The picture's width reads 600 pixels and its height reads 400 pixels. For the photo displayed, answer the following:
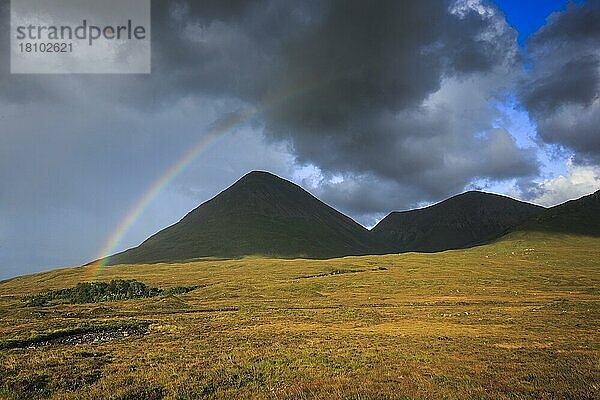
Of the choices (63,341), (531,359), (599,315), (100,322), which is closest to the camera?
(531,359)

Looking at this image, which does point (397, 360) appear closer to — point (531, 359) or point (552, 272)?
point (531, 359)

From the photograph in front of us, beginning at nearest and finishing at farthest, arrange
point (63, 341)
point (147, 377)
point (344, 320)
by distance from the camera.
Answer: point (147, 377), point (63, 341), point (344, 320)

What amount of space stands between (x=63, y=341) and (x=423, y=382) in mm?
38923

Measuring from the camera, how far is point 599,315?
52.2 metres

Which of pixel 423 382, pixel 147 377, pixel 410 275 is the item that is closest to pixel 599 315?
pixel 423 382

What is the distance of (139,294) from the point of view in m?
109

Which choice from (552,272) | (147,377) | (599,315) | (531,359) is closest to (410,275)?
(552,272)

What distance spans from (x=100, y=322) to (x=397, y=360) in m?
45.5

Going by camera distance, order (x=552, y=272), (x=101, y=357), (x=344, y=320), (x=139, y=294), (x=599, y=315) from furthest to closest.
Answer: (x=552, y=272), (x=139, y=294), (x=344, y=320), (x=599, y=315), (x=101, y=357)

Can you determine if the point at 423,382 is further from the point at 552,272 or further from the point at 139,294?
the point at 552,272

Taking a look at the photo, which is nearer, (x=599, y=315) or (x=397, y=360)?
(x=397, y=360)

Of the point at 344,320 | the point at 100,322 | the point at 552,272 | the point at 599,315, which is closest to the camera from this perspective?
the point at 599,315

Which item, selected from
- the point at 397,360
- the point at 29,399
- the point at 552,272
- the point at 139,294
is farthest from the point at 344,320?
the point at 552,272

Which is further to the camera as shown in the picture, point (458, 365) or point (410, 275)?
point (410, 275)
